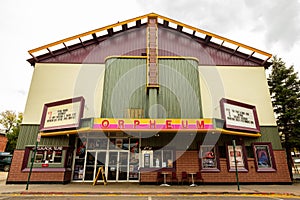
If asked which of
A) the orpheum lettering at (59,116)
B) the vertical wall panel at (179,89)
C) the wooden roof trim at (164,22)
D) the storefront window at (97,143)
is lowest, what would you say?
the storefront window at (97,143)

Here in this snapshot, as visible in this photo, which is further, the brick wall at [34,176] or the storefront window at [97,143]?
the storefront window at [97,143]

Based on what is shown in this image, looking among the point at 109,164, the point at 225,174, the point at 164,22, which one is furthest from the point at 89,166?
the point at 164,22

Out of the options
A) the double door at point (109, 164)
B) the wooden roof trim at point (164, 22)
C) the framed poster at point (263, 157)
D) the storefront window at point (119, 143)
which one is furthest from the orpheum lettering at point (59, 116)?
the framed poster at point (263, 157)

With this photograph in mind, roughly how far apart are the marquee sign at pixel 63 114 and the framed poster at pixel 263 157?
520 inches

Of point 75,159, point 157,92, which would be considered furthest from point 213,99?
point 75,159

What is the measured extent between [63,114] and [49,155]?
10.7ft

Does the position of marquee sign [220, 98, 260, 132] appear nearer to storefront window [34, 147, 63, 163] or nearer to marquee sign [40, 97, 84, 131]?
marquee sign [40, 97, 84, 131]

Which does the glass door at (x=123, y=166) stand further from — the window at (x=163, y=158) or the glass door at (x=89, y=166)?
the window at (x=163, y=158)

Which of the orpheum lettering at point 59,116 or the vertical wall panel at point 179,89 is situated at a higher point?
the vertical wall panel at point 179,89

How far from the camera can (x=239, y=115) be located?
14539 millimetres

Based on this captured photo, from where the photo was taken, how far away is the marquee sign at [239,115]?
45.1 feet

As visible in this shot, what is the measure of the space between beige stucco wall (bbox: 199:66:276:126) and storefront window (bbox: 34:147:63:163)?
Result: 1170 cm

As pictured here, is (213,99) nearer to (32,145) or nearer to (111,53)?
(111,53)

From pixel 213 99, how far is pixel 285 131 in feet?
22.3
